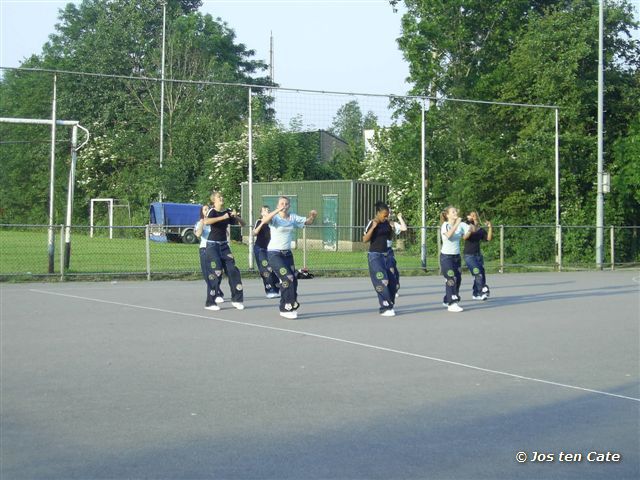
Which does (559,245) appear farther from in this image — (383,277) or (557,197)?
(383,277)

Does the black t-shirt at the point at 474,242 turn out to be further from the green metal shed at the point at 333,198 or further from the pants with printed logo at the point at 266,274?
the green metal shed at the point at 333,198

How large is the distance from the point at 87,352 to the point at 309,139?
32176 millimetres

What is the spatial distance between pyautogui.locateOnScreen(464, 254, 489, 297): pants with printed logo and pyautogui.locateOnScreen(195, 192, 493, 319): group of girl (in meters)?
0.94

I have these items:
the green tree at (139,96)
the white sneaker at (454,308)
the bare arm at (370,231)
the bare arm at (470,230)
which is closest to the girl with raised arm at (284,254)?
the bare arm at (370,231)

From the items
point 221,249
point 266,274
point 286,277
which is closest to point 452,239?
point 286,277

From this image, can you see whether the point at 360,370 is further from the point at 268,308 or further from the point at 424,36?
the point at 424,36

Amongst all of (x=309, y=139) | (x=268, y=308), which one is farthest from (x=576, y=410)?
(x=309, y=139)

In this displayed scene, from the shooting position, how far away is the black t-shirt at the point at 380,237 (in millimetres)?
13828

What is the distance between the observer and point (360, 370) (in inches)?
341

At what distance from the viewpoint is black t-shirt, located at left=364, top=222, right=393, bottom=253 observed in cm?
1383

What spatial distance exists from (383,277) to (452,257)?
1.91 metres

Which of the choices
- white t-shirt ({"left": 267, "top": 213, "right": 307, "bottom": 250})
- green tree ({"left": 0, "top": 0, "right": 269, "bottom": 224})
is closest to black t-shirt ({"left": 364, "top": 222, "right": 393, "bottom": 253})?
white t-shirt ({"left": 267, "top": 213, "right": 307, "bottom": 250})

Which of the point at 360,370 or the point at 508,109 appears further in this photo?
the point at 508,109

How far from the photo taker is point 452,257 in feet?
48.9
